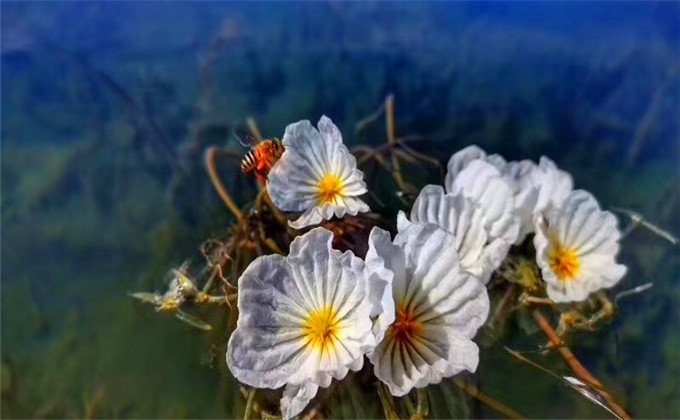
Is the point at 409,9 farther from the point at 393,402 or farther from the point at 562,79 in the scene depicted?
the point at 393,402

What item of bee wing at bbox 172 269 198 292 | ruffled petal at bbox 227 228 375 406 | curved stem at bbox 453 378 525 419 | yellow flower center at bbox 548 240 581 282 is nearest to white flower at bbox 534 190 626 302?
yellow flower center at bbox 548 240 581 282

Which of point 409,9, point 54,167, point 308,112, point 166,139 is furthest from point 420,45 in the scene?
point 54,167

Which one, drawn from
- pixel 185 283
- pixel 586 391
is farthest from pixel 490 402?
pixel 185 283

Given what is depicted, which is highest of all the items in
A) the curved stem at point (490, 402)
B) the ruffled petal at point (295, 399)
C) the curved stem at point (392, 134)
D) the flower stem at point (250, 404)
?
the curved stem at point (392, 134)

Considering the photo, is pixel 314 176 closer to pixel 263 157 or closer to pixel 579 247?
pixel 263 157

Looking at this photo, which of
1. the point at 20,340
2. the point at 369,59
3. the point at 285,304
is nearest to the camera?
the point at 285,304

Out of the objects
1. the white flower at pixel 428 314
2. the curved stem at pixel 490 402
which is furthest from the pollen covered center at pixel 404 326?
the curved stem at pixel 490 402

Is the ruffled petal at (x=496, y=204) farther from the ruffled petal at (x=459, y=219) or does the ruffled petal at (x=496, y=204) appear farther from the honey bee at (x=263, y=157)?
the honey bee at (x=263, y=157)

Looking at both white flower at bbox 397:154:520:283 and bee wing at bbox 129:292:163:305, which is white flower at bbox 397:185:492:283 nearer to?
white flower at bbox 397:154:520:283
